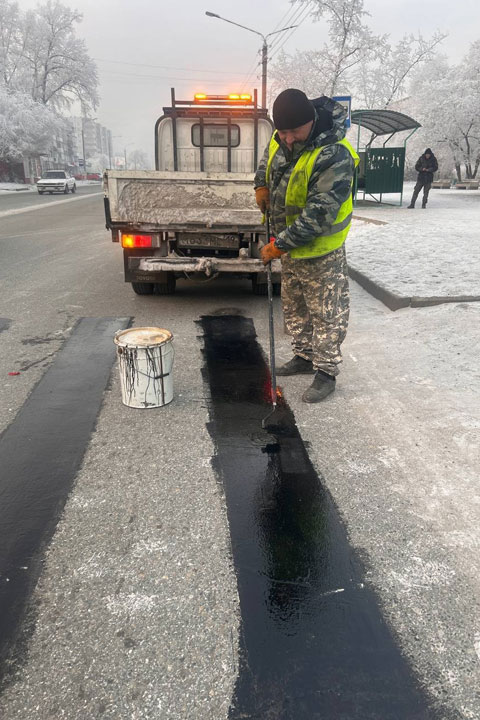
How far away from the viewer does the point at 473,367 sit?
433 cm

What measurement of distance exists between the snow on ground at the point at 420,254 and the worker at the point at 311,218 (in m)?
2.50

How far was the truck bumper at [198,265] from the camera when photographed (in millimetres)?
5941

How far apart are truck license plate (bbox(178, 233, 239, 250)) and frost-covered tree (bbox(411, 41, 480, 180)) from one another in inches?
1290

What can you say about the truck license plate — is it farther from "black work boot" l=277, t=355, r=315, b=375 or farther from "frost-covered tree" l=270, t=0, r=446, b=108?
"frost-covered tree" l=270, t=0, r=446, b=108

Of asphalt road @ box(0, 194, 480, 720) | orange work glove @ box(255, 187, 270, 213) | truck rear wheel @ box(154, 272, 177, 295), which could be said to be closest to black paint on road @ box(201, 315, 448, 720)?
asphalt road @ box(0, 194, 480, 720)

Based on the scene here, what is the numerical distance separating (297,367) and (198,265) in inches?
83.3

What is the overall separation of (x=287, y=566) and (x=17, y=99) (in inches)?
2108

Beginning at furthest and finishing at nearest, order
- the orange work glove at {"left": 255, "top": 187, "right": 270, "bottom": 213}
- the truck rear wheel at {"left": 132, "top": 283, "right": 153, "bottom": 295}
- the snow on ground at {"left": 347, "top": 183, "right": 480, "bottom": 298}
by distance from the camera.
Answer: the truck rear wheel at {"left": 132, "top": 283, "right": 153, "bottom": 295}, the snow on ground at {"left": 347, "top": 183, "right": 480, "bottom": 298}, the orange work glove at {"left": 255, "top": 187, "right": 270, "bottom": 213}

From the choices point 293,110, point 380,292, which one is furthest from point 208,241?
point 293,110

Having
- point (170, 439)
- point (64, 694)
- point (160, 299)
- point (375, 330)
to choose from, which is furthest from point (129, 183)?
point (64, 694)

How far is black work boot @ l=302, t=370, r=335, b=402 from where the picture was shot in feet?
12.7

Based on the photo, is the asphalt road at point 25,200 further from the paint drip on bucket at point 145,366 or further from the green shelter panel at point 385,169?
the paint drip on bucket at point 145,366

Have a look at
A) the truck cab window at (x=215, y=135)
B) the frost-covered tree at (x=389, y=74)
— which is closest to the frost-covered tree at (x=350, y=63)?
A: the frost-covered tree at (x=389, y=74)

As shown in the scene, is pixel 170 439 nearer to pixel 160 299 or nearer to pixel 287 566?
pixel 287 566
